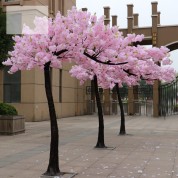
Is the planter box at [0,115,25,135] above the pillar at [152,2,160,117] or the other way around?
the other way around

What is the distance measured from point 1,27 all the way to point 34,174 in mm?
11571

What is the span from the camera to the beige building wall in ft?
84.3

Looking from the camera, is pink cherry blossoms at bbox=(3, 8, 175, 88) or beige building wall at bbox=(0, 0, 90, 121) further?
beige building wall at bbox=(0, 0, 90, 121)

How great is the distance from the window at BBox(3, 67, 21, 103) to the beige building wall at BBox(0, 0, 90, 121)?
29cm

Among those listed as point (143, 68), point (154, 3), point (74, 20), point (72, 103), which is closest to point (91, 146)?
point (143, 68)

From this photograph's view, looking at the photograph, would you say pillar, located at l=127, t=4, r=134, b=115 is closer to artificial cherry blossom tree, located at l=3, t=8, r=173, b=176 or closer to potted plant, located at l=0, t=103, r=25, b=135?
potted plant, located at l=0, t=103, r=25, b=135

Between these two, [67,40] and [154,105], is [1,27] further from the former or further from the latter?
[154,105]

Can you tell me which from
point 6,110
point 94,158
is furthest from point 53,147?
point 6,110

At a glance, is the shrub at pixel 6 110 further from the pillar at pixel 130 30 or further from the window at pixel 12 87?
the pillar at pixel 130 30

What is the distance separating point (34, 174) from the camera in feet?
27.7

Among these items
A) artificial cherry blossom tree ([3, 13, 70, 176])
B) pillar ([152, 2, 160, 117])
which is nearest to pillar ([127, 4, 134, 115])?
pillar ([152, 2, 160, 117])

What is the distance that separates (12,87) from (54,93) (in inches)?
164

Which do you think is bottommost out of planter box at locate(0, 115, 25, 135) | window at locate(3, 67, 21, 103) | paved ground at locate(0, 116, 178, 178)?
paved ground at locate(0, 116, 178, 178)

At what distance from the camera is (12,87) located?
26312mm
